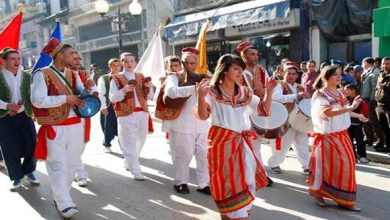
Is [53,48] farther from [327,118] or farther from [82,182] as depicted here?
[327,118]

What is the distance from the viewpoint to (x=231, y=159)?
4254mm

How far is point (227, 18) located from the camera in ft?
53.9

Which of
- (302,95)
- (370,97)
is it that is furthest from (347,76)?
(302,95)

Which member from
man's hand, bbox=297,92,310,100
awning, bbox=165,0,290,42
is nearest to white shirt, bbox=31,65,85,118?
man's hand, bbox=297,92,310,100

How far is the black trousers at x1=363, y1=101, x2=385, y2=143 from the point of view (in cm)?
859

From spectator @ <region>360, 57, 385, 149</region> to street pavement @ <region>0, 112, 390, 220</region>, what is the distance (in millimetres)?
1422

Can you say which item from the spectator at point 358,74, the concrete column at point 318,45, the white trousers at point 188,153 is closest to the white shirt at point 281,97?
the white trousers at point 188,153

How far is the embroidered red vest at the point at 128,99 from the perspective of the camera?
684 centimetres

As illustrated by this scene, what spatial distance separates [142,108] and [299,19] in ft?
28.8

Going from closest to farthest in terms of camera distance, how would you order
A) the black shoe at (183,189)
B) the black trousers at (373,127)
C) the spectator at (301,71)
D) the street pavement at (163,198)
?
the street pavement at (163,198) → the black shoe at (183,189) → the black trousers at (373,127) → the spectator at (301,71)

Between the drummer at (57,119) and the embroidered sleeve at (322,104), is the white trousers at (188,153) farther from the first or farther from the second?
the embroidered sleeve at (322,104)

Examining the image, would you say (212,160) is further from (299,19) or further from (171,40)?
(171,40)

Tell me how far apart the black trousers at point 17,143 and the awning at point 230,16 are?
30.5 ft

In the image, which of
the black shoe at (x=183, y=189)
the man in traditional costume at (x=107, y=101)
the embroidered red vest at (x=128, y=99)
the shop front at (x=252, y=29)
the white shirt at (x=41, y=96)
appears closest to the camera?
the white shirt at (x=41, y=96)
